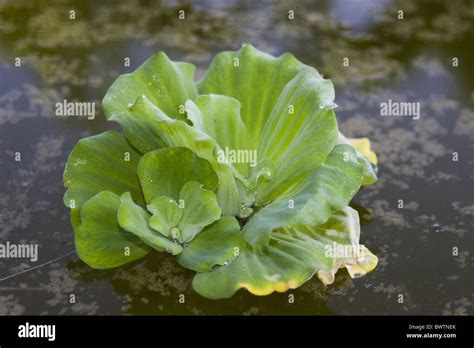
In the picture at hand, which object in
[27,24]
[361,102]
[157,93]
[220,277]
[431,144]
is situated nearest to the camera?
[220,277]

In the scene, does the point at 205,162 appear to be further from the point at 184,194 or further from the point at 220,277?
the point at 220,277

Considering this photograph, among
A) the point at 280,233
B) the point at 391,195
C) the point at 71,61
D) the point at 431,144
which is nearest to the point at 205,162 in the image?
the point at 280,233

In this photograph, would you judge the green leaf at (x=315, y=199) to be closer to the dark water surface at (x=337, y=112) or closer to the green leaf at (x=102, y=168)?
the dark water surface at (x=337, y=112)

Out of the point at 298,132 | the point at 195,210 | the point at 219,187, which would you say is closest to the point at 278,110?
the point at 298,132

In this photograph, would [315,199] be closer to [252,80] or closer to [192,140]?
[192,140]

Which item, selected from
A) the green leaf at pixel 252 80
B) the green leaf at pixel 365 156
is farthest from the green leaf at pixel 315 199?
the green leaf at pixel 252 80

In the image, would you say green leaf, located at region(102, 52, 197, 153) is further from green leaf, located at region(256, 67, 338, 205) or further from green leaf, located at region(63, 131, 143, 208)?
green leaf, located at region(256, 67, 338, 205)
